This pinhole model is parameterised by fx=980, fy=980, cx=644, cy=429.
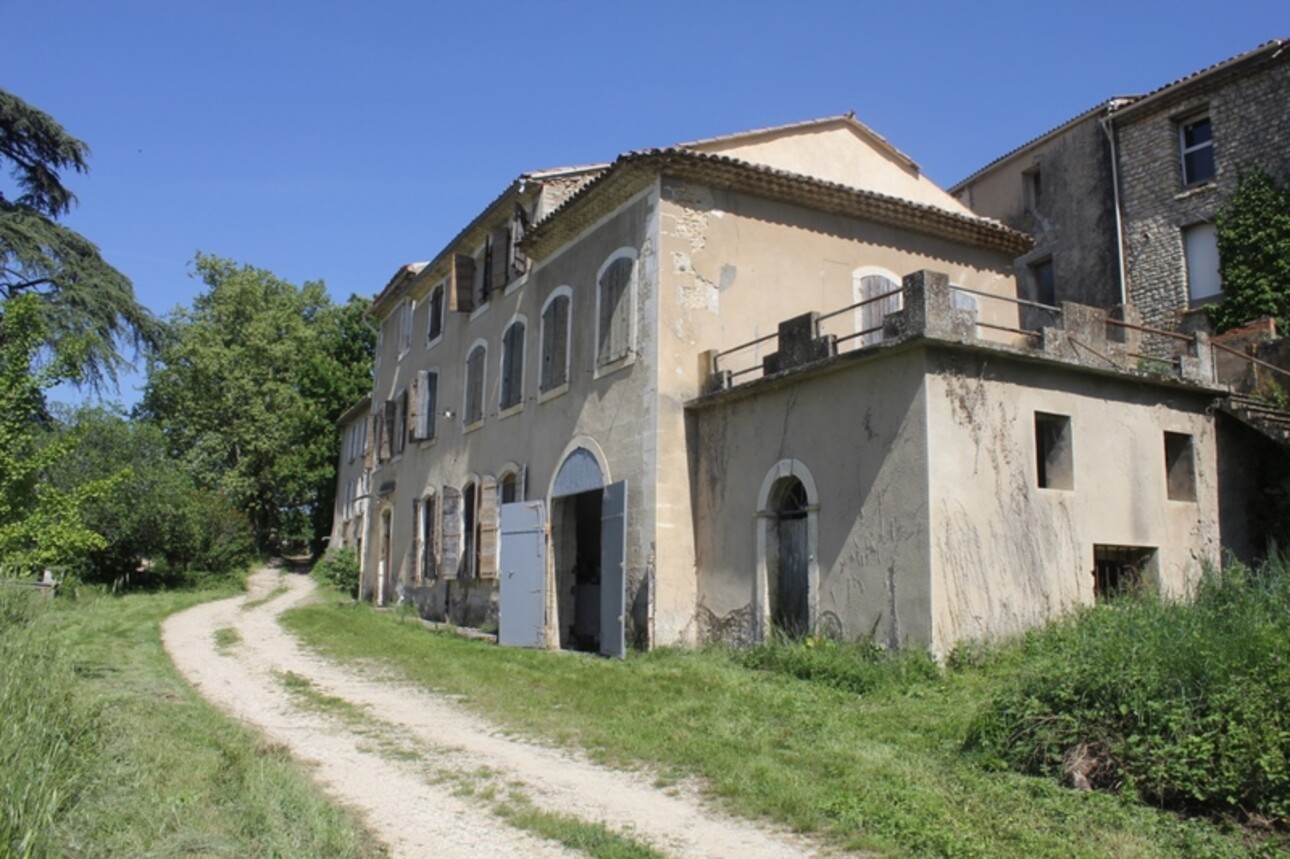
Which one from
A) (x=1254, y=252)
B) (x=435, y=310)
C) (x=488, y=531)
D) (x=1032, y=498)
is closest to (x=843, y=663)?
(x=1032, y=498)

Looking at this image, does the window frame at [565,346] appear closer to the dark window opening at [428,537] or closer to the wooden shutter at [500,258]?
Answer: the wooden shutter at [500,258]

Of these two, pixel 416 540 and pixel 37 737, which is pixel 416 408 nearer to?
pixel 416 540

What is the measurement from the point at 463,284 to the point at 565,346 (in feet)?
18.7

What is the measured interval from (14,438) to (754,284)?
9350mm

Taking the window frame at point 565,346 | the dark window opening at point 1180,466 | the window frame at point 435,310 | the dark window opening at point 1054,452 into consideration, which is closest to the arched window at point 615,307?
the window frame at point 565,346

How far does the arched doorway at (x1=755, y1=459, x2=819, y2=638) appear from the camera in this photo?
11758mm

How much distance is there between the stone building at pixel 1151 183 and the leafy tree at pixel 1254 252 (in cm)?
40

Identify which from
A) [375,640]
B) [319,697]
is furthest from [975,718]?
[375,640]

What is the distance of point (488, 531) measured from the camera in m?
17.9

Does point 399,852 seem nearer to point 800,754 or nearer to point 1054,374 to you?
point 800,754

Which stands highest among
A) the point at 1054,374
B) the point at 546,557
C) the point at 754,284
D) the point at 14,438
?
the point at 754,284

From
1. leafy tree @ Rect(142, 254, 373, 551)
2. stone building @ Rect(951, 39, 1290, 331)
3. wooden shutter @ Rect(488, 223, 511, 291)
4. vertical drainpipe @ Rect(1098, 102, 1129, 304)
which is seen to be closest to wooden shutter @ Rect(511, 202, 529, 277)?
wooden shutter @ Rect(488, 223, 511, 291)

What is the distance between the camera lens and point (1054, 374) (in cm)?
1116

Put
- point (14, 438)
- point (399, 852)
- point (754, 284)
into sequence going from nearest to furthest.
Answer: point (399, 852) < point (14, 438) < point (754, 284)
